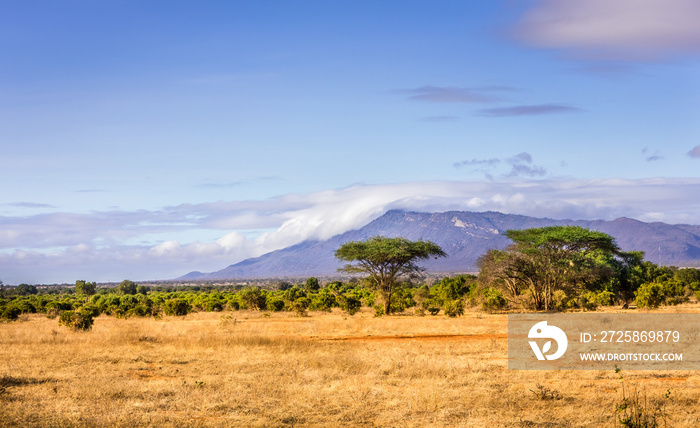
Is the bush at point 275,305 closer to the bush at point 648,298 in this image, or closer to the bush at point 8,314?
the bush at point 8,314

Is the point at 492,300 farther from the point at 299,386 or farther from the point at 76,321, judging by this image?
the point at 299,386

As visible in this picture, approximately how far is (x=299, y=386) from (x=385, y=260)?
105 feet

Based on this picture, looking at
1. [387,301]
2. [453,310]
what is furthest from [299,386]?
[387,301]

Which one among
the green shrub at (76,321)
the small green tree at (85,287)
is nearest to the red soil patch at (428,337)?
the green shrub at (76,321)

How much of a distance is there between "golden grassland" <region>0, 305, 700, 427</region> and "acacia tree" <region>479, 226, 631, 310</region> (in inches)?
942

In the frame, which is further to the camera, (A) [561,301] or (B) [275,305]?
(B) [275,305]

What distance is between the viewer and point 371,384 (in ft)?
49.1

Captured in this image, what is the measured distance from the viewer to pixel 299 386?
1484 centimetres

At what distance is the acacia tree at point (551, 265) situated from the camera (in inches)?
1799

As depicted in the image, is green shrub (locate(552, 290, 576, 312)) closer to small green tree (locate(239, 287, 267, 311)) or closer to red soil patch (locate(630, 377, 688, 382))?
small green tree (locate(239, 287, 267, 311))

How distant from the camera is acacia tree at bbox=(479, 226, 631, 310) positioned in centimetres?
4569

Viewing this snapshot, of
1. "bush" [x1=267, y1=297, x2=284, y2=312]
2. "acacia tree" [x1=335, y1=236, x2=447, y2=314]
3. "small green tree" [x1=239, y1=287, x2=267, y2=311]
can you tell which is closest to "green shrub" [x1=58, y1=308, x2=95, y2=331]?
"acacia tree" [x1=335, y1=236, x2=447, y2=314]

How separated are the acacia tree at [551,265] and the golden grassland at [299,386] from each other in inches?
942

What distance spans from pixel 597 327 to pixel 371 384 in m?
16.3
